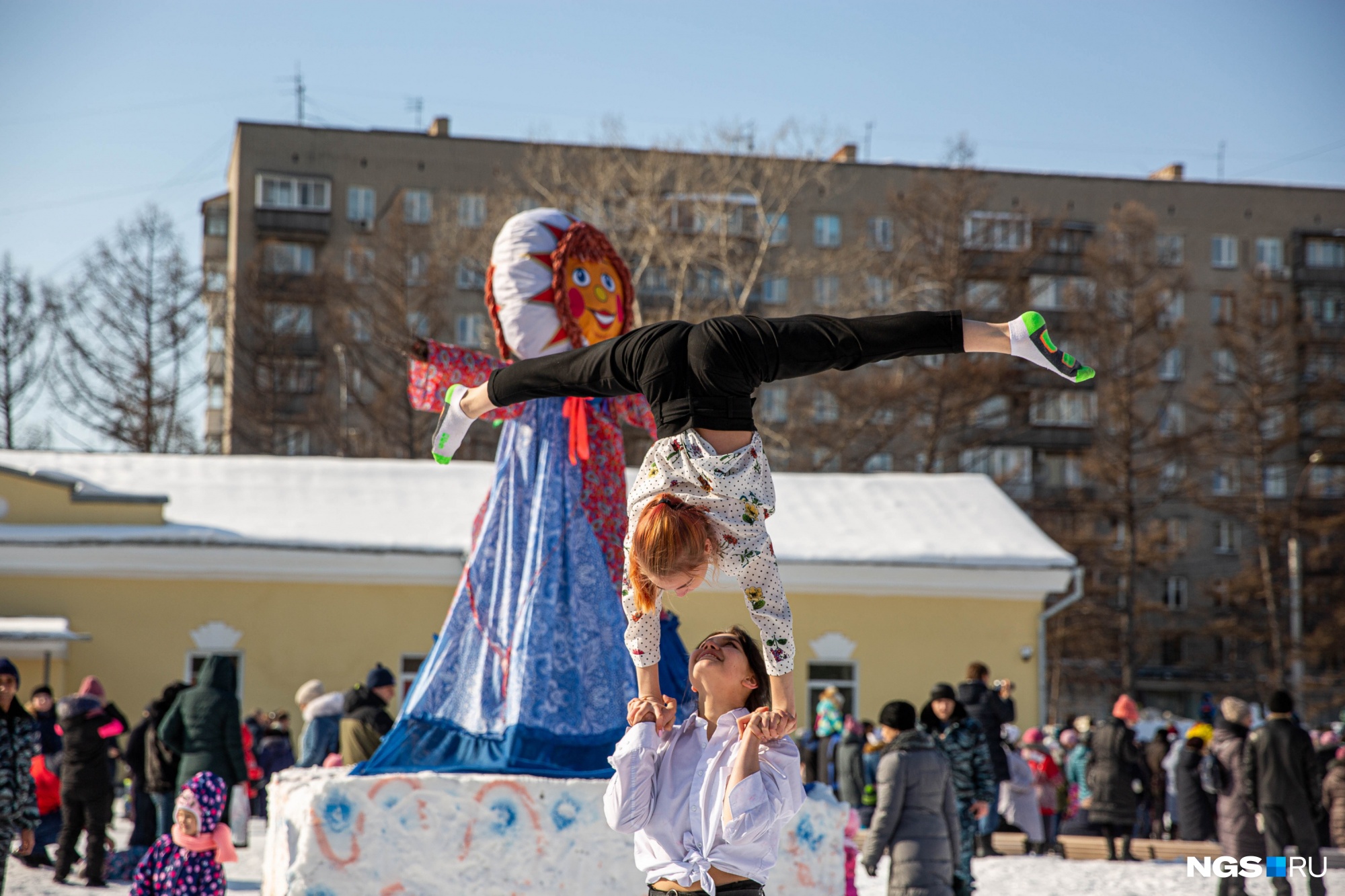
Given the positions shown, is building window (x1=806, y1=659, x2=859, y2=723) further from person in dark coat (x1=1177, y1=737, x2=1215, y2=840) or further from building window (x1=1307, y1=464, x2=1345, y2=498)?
building window (x1=1307, y1=464, x2=1345, y2=498)

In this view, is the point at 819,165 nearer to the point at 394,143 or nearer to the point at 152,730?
the point at 394,143

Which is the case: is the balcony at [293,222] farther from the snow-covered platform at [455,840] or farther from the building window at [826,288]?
the snow-covered platform at [455,840]

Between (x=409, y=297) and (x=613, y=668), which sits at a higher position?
(x=409, y=297)

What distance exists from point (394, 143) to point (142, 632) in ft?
91.5

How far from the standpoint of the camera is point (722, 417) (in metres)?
4.07

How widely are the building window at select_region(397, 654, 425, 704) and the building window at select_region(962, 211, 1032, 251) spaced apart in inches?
781

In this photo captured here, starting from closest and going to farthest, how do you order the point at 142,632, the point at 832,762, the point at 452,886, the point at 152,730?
1. the point at 452,886
2. the point at 152,730
3. the point at 832,762
4. the point at 142,632

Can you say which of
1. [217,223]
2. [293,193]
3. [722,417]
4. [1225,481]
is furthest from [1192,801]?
[217,223]

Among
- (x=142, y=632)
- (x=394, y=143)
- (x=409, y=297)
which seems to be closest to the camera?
(x=142, y=632)

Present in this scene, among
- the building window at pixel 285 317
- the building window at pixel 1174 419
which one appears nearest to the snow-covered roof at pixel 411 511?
the building window at pixel 285 317

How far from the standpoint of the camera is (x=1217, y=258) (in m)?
46.8

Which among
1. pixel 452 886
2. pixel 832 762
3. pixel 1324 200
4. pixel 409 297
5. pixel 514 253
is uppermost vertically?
pixel 1324 200

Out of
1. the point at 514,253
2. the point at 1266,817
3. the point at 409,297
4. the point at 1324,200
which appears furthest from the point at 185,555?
the point at 1324,200

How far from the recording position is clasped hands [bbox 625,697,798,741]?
4020 mm
